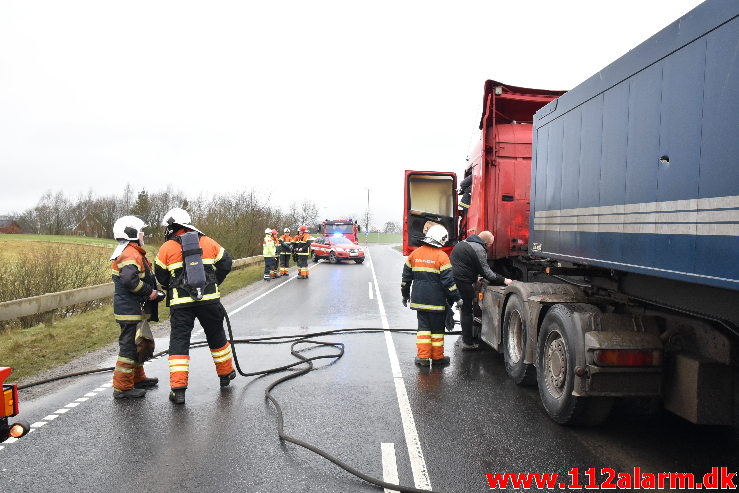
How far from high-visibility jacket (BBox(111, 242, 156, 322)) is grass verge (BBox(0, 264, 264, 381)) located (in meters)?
2.13

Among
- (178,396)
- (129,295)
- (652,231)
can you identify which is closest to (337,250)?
(129,295)

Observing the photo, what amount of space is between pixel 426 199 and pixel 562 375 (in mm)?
6348

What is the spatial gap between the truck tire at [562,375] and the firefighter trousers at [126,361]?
166 inches

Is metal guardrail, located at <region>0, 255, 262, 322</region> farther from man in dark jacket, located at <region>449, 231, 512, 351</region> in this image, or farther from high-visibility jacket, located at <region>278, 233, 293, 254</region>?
high-visibility jacket, located at <region>278, 233, 293, 254</region>

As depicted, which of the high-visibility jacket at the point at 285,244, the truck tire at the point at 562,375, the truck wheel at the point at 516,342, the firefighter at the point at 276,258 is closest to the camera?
the truck tire at the point at 562,375

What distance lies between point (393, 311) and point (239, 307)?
3.75 metres

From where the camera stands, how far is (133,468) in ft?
13.1

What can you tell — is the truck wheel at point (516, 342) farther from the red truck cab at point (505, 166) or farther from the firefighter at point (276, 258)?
the firefighter at point (276, 258)

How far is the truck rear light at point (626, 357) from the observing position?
13.6ft

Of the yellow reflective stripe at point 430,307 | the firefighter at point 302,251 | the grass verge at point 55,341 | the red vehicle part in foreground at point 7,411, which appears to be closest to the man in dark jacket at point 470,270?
the yellow reflective stripe at point 430,307

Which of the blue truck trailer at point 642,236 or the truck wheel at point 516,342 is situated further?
the truck wheel at point 516,342

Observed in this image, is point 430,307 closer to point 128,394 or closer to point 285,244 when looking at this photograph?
point 128,394

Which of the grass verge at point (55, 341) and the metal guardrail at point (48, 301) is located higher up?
the metal guardrail at point (48, 301)

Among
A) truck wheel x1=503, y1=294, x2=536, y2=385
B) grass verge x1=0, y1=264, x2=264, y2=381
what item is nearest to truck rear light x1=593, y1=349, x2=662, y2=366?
truck wheel x1=503, y1=294, x2=536, y2=385
